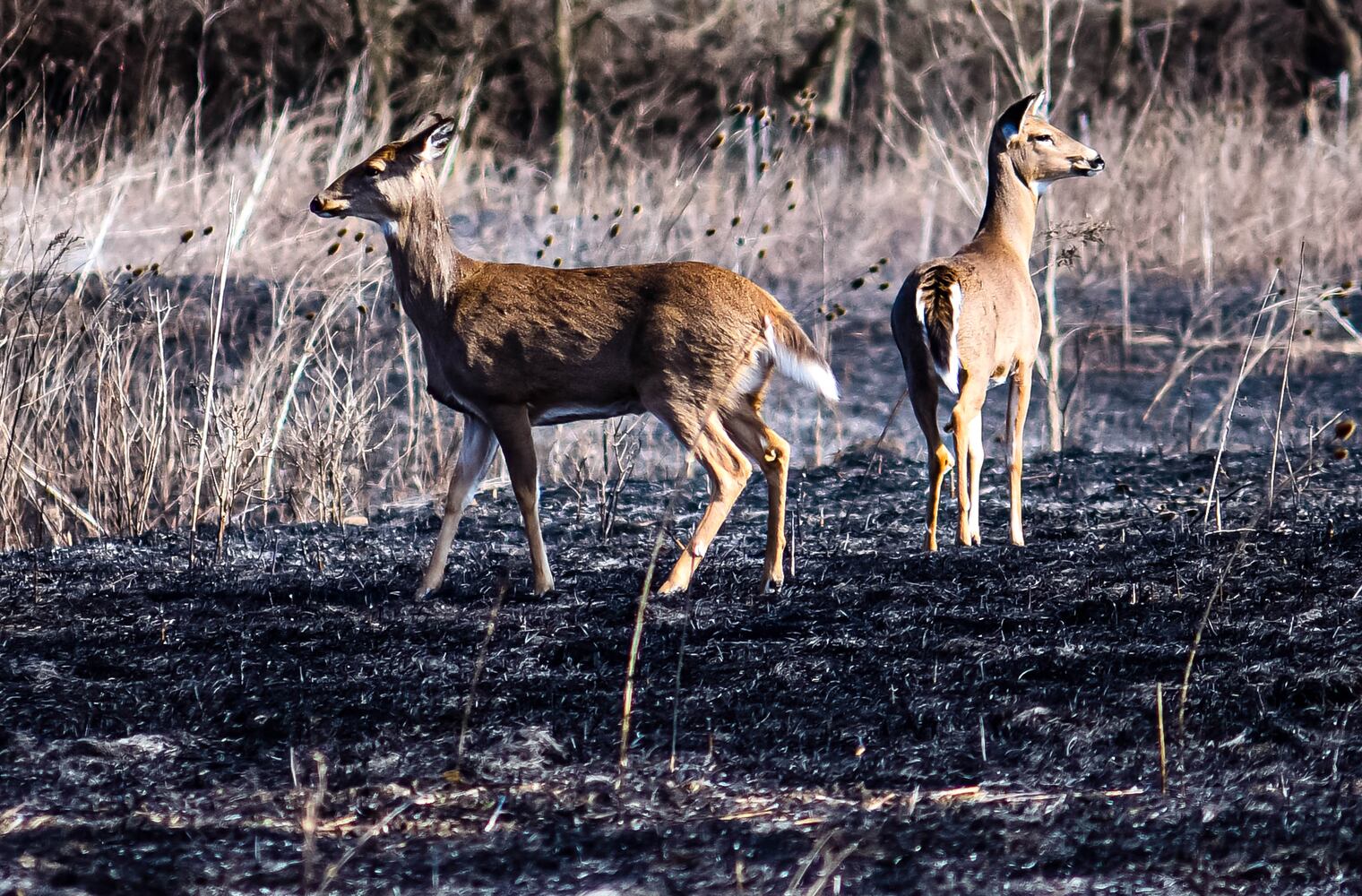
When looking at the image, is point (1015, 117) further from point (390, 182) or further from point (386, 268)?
point (386, 268)

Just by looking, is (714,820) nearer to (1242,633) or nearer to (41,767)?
(41,767)

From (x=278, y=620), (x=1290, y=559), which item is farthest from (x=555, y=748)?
(x=1290, y=559)

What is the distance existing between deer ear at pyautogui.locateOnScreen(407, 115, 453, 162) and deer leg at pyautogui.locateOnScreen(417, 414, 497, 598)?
104 centimetres

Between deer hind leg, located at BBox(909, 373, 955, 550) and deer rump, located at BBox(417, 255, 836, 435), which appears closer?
deer rump, located at BBox(417, 255, 836, 435)

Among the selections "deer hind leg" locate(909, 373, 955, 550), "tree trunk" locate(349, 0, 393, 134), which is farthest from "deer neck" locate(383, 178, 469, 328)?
"tree trunk" locate(349, 0, 393, 134)

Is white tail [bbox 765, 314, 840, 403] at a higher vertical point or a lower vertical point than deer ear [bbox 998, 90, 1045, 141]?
lower

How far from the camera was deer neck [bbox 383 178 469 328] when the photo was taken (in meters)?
6.63

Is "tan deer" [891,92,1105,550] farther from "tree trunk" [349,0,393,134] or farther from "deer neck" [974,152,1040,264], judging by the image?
"tree trunk" [349,0,393,134]

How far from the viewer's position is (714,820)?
412 centimetres

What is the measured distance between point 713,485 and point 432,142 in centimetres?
173

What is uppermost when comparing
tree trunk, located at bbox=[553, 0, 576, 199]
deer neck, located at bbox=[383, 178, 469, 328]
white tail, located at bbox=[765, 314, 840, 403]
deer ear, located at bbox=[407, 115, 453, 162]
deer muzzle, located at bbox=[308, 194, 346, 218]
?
tree trunk, located at bbox=[553, 0, 576, 199]

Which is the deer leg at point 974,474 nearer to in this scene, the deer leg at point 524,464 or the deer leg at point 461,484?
the deer leg at point 524,464

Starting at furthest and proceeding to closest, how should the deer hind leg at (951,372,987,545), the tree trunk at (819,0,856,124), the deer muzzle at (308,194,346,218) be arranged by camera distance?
1. the tree trunk at (819,0,856,124)
2. the deer hind leg at (951,372,987,545)
3. the deer muzzle at (308,194,346,218)

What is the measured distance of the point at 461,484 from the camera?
21.9 ft
